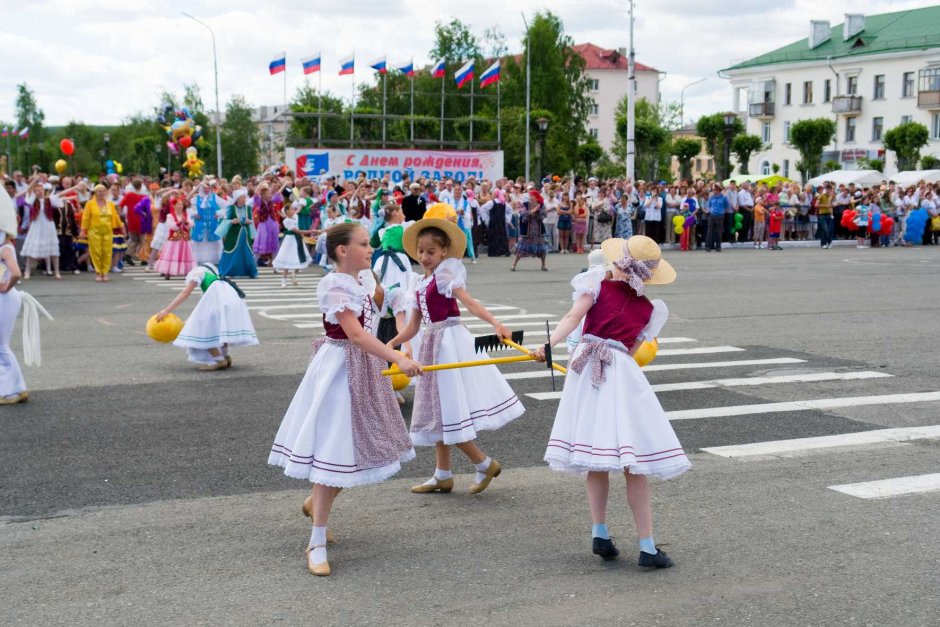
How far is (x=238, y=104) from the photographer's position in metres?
110

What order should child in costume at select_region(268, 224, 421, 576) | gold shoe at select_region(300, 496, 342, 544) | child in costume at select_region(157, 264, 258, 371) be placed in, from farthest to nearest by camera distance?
1. child in costume at select_region(157, 264, 258, 371)
2. gold shoe at select_region(300, 496, 342, 544)
3. child in costume at select_region(268, 224, 421, 576)

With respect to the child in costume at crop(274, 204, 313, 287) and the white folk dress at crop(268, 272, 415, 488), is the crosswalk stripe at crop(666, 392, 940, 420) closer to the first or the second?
the white folk dress at crop(268, 272, 415, 488)

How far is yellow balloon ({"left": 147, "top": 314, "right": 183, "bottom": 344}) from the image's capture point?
1105 cm

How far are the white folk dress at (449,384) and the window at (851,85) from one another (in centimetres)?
8840

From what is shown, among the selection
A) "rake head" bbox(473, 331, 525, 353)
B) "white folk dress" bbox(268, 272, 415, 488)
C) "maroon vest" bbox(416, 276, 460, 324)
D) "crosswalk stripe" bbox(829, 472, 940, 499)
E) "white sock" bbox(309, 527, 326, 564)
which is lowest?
"crosswalk stripe" bbox(829, 472, 940, 499)

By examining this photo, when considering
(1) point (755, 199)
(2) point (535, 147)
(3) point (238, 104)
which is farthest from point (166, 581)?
(3) point (238, 104)

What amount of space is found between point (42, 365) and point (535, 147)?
6627cm

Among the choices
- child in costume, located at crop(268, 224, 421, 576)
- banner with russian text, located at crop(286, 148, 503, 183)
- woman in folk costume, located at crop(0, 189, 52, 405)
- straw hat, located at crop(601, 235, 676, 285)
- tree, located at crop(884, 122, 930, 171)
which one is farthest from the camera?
tree, located at crop(884, 122, 930, 171)

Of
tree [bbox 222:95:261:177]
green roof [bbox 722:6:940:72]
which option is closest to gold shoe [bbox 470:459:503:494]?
green roof [bbox 722:6:940:72]

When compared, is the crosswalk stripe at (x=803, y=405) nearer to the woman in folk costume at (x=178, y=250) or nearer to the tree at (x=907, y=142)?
the woman in folk costume at (x=178, y=250)

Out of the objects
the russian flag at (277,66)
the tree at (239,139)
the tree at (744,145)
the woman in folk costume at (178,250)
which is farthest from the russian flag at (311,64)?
the tree at (239,139)

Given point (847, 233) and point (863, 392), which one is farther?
point (847, 233)

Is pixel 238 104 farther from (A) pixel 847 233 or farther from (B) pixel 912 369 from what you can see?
(B) pixel 912 369

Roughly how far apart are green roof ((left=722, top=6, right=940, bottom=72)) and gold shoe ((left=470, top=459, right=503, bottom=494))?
84.6 meters
